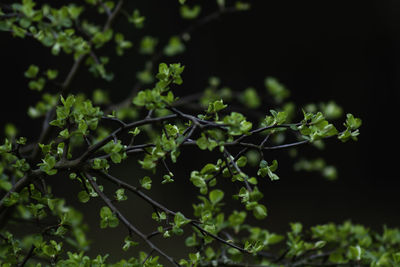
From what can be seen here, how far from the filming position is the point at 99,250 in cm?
215

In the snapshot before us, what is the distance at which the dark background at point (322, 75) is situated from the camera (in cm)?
261

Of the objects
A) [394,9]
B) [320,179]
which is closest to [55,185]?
[320,179]

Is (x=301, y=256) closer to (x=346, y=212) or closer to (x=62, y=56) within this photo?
(x=62, y=56)

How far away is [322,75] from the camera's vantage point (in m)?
2.76

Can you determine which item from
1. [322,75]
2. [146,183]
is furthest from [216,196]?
[322,75]

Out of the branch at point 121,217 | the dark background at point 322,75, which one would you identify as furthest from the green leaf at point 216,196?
the dark background at point 322,75

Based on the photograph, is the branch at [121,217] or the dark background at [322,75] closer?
the branch at [121,217]

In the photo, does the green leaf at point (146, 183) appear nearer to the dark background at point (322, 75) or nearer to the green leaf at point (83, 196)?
the green leaf at point (83, 196)

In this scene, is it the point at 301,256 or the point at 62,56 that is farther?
the point at 62,56

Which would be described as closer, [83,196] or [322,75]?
[83,196]

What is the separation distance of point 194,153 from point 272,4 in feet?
3.33

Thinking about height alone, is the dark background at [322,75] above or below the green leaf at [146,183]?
below

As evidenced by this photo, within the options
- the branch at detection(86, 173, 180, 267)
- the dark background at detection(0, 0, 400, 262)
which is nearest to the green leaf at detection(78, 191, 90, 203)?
the branch at detection(86, 173, 180, 267)

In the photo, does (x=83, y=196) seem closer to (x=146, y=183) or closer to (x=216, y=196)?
(x=146, y=183)
